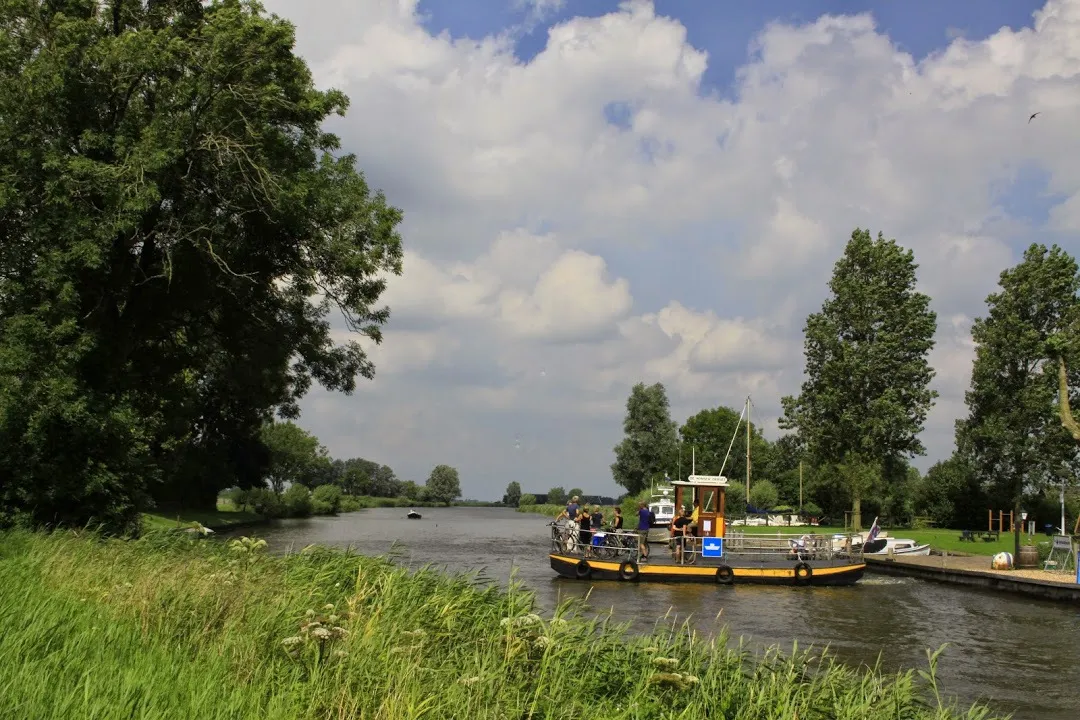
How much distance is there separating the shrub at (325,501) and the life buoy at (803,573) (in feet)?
229

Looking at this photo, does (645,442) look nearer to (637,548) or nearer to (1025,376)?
(1025,376)

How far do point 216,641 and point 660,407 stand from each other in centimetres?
10177

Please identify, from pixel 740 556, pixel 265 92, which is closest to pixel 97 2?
pixel 265 92

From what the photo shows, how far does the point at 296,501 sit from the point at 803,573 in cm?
6488

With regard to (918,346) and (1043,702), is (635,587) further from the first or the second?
(918,346)

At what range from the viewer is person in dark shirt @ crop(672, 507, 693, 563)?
30969mm

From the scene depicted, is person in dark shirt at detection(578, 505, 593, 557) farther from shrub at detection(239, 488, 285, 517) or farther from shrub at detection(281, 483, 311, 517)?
shrub at detection(281, 483, 311, 517)

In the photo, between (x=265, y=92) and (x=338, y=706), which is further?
(x=265, y=92)

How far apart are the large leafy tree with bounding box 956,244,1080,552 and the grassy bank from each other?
164ft

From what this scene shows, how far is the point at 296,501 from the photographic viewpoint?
8719 cm

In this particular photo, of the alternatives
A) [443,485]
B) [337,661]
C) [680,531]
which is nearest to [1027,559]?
[680,531]

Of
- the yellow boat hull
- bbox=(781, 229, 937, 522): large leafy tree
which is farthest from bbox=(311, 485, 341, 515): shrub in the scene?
the yellow boat hull

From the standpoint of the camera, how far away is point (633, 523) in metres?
66.6

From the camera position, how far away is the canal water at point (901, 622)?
607 inches
